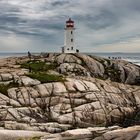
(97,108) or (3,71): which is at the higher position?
(3,71)

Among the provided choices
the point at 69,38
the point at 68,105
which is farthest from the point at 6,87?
the point at 69,38

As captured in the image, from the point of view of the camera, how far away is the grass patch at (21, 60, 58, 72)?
72950 millimetres

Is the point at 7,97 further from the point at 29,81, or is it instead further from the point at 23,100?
the point at 29,81

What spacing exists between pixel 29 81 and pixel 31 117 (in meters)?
10.1

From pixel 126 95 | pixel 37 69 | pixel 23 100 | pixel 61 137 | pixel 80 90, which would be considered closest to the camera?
pixel 61 137

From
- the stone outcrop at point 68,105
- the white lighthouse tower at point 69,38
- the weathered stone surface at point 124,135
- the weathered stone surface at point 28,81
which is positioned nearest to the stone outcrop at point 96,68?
the white lighthouse tower at point 69,38

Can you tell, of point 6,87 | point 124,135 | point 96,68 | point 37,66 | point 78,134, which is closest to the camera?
point 124,135

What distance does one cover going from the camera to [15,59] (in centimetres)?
8325

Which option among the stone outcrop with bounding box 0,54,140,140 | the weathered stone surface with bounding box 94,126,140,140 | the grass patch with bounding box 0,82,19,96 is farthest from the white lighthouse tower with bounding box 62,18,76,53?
the weathered stone surface with bounding box 94,126,140,140

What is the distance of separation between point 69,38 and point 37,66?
63.3 feet

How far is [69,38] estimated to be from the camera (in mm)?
91938

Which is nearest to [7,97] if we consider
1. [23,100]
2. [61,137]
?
[23,100]

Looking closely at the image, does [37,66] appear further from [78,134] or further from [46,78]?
[78,134]

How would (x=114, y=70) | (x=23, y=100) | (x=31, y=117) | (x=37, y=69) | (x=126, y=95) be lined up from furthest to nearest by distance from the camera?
(x=114, y=70)
(x=37, y=69)
(x=126, y=95)
(x=23, y=100)
(x=31, y=117)
